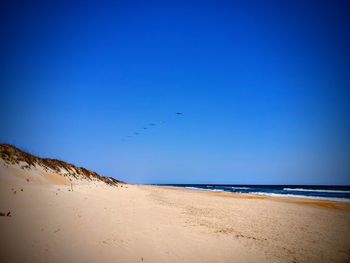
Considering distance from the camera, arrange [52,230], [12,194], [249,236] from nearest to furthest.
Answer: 1. [52,230]
2. [12,194]
3. [249,236]

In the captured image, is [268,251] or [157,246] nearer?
[157,246]

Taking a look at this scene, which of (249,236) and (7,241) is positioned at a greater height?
(7,241)

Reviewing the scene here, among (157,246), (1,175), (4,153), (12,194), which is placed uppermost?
(4,153)

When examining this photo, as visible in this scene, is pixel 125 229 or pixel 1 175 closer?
pixel 125 229

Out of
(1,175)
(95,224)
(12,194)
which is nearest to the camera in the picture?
(95,224)

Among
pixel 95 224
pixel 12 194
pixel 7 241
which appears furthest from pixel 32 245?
pixel 12 194

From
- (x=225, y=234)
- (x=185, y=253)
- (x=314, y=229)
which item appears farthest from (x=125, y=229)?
(x=314, y=229)

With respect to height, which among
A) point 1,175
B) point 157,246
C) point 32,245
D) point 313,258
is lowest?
point 313,258

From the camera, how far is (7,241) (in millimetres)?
4887

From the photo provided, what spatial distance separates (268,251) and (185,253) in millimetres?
3084

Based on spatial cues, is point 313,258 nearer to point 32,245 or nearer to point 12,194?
point 32,245

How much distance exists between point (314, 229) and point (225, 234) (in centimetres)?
566

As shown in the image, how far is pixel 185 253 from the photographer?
642 cm

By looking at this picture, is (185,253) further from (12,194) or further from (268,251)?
(12,194)
